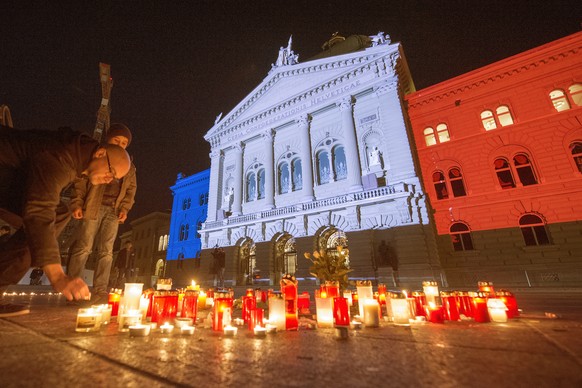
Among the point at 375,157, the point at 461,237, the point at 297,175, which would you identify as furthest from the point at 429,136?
the point at 297,175

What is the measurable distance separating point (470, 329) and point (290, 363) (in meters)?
1.90

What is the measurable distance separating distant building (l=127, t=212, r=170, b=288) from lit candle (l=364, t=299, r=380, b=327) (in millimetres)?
30172

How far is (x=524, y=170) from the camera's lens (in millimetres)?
12602

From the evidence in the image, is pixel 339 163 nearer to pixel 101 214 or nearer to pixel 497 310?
pixel 101 214

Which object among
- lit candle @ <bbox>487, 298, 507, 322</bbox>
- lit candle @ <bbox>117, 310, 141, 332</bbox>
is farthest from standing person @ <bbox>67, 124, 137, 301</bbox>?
lit candle @ <bbox>487, 298, 507, 322</bbox>

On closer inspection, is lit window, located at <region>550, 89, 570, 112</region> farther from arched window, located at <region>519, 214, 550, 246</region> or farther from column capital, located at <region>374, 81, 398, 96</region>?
column capital, located at <region>374, 81, 398, 96</region>

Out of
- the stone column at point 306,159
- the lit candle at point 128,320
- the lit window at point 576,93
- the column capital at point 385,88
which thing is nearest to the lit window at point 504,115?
the lit window at point 576,93

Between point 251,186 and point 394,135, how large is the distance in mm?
11033

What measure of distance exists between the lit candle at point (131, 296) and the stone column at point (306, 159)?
44.3 feet

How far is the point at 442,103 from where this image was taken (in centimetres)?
1534

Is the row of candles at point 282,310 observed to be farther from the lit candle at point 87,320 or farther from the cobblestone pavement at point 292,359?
the cobblestone pavement at point 292,359

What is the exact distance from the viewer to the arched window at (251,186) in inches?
774

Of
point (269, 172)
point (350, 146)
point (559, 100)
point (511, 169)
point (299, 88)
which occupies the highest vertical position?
point (299, 88)

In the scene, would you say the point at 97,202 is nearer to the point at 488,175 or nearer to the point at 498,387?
the point at 498,387
